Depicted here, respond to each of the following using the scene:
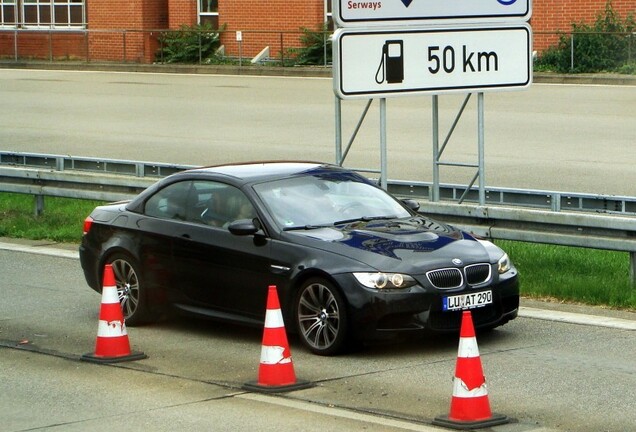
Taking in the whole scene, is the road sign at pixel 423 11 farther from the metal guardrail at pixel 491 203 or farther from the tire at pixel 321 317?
the tire at pixel 321 317

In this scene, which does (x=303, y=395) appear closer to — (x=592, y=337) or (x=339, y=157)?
(x=592, y=337)

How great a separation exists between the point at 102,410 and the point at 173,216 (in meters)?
3.16

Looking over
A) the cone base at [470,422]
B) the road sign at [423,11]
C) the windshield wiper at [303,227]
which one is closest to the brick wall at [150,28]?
the road sign at [423,11]

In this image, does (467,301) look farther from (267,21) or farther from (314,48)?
(267,21)

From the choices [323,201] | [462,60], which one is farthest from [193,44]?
[323,201]

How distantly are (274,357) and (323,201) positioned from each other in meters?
2.31

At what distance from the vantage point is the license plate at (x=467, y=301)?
9.89 meters

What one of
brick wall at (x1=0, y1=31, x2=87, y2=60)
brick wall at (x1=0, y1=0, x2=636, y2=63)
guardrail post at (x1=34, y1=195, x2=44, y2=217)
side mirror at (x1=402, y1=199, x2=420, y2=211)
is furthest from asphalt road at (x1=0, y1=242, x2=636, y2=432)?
brick wall at (x1=0, y1=31, x2=87, y2=60)

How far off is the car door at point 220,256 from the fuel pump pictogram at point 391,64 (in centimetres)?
321

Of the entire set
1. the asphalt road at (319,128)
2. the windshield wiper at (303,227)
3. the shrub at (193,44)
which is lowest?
A: the windshield wiper at (303,227)

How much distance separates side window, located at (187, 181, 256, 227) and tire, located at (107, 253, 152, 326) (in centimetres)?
71

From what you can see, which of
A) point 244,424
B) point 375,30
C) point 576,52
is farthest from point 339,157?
point 576,52

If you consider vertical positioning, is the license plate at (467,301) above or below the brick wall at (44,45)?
below

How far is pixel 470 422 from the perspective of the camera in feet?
25.7
